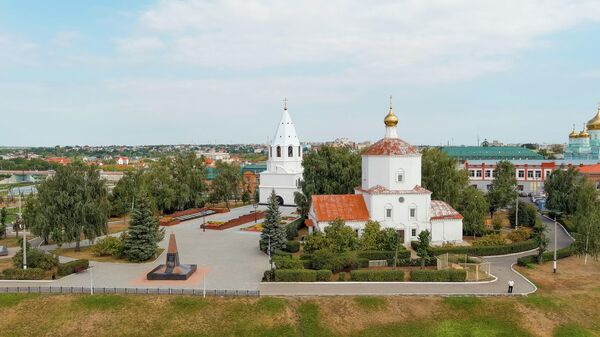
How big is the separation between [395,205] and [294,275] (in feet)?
42.0

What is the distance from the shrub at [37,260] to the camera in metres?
28.9

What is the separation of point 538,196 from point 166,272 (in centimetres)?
6063

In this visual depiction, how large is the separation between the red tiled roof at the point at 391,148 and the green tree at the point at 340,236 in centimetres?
726

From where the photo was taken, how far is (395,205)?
3719 centimetres

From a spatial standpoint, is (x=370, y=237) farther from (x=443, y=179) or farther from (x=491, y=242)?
(x=443, y=179)

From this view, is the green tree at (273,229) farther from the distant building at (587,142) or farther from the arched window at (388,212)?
the distant building at (587,142)

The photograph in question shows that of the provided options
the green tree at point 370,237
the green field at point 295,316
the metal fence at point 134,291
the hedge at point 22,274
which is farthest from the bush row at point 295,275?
the hedge at point 22,274

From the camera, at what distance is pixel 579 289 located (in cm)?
2752

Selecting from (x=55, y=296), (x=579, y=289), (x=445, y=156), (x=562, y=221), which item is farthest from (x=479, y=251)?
(x=55, y=296)

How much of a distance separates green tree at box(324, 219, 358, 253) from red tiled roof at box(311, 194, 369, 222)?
2.71 m

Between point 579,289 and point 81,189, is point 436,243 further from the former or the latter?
point 81,189

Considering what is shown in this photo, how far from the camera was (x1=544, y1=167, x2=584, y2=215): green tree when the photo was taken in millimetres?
50041

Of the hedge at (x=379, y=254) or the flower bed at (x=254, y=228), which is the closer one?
the hedge at (x=379, y=254)

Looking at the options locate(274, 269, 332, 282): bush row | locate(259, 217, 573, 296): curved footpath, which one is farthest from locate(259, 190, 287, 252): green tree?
locate(259, 217, 573, 296): curved footpath
